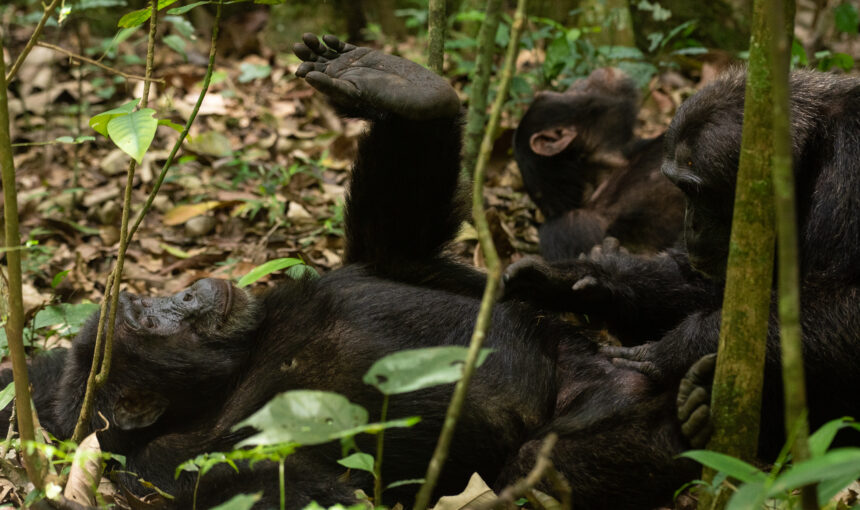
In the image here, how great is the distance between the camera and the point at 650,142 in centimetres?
687

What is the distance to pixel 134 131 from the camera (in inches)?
112

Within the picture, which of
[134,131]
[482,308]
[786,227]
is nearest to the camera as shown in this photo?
[786,227]

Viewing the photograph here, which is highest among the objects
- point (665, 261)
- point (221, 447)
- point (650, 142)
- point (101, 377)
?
point (650, 142)

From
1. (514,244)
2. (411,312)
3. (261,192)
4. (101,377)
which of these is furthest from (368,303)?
(261,192)

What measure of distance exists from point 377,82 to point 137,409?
6.10 ft

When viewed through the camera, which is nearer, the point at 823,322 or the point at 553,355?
the point at 823,322

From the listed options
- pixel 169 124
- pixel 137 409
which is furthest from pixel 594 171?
pixel 169 124

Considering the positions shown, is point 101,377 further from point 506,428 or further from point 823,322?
point 823,322

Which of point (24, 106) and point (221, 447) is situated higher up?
point (24, 106)

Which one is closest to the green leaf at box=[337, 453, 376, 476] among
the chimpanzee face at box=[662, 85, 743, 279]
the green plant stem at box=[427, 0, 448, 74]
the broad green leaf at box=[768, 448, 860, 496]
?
the broad green leaf at box=[768, 448, 860, 496]

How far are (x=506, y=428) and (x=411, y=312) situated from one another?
726 millimetres

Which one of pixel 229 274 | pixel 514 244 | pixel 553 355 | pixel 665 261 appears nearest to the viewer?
pixel 553 355

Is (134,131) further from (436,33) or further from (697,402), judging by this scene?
(436,33)

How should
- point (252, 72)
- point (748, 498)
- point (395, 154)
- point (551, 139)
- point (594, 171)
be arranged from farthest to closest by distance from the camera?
1. point (252, 72)
2. point (594, 171)
3. point (551, 139)
4. point (395, 154)
5. point (748, 498)
